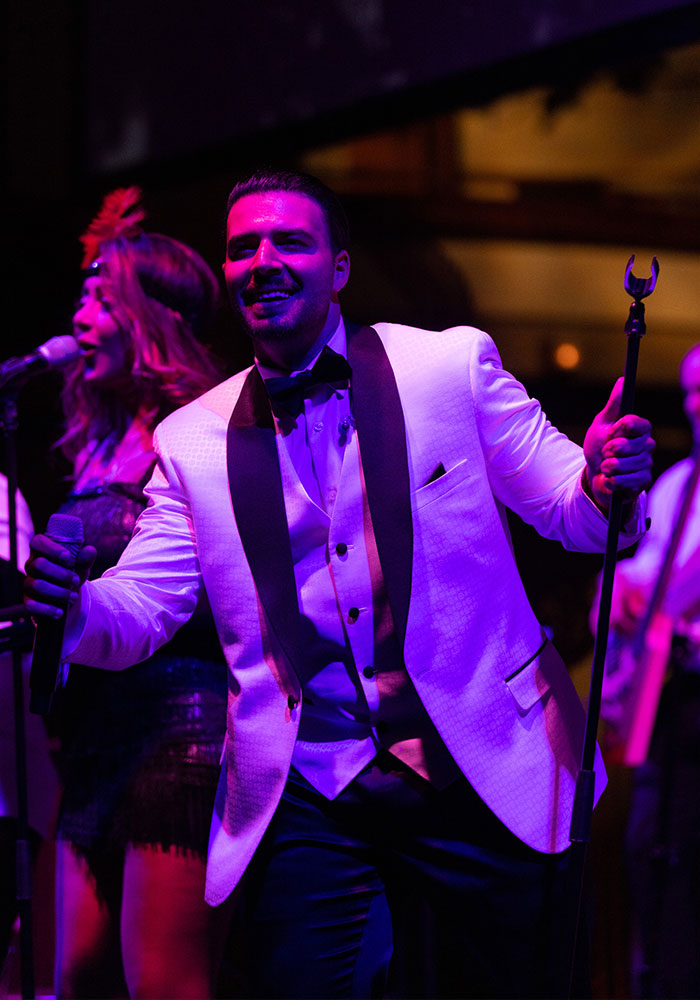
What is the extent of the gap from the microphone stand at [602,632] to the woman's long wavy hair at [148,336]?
1.18 metres

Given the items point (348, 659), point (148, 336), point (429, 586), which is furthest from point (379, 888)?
point (148, 336)

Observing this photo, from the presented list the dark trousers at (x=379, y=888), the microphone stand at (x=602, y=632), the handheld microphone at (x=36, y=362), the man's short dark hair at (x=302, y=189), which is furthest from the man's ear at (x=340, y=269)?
the dark trousers at (x=379, y=888)

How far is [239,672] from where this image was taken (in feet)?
5.91

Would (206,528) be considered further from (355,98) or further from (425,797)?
(355,98)

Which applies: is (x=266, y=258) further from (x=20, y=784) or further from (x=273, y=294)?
(x=20, y=784)

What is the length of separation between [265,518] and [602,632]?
0.52 m

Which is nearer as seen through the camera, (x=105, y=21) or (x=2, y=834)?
(x=2, y=834)

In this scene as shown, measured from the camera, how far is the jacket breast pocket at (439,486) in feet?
5.69

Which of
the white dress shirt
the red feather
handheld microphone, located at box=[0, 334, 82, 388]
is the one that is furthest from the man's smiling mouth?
the red feather

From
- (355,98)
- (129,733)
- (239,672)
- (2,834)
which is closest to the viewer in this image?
(239,672)

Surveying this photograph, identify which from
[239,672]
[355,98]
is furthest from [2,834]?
[355,98]

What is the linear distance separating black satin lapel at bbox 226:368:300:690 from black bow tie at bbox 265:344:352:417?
0.06 metres

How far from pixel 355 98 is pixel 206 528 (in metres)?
2.04

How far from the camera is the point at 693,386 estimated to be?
311 centimetres
